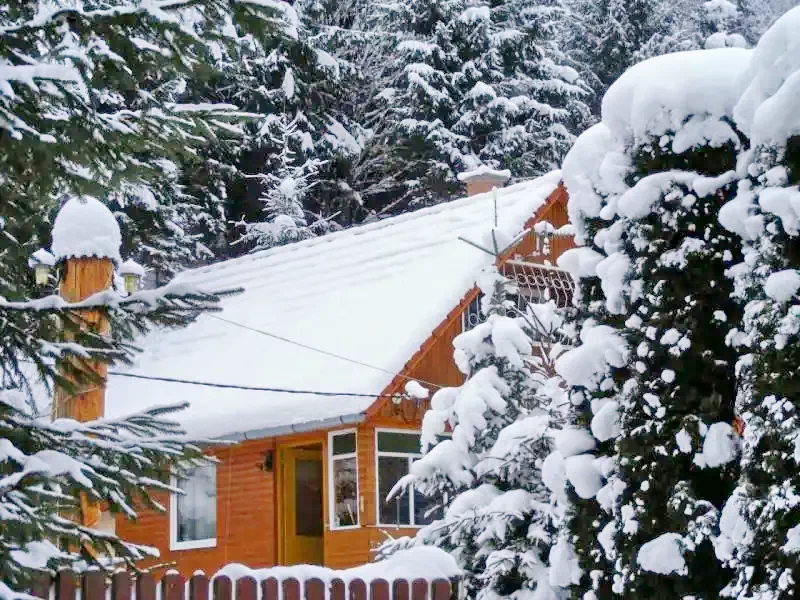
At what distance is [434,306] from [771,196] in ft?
43.2

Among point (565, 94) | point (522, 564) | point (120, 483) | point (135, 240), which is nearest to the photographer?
point (120, 483)

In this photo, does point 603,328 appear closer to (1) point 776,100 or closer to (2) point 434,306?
(1) point 776,100

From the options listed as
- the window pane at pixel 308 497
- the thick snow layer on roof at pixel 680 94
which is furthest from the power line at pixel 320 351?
the thick snow layer on roof at pixel 680 94

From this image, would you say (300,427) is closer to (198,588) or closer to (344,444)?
(344,444)

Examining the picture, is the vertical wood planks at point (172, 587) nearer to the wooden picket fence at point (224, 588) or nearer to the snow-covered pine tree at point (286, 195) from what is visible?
the wooden picket fence at point (224, 588)

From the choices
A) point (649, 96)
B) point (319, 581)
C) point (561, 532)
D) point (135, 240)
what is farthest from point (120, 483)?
point (135, 240)

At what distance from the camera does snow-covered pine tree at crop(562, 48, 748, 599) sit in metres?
6.86

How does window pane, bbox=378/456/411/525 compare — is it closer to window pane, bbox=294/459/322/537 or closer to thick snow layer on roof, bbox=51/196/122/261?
window pane, bbox=294/459/322/537

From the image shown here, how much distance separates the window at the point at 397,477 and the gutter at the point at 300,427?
0.74m

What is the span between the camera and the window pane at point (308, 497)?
2025 cm

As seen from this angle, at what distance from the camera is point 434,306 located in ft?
63.9

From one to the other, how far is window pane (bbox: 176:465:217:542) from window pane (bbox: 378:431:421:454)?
2.96 metres

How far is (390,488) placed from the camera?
18.9m

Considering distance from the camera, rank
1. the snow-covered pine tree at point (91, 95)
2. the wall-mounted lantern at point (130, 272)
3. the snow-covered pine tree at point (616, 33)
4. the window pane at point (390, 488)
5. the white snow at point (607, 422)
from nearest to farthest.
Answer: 1. the snow-covered pine tree at point (91, 95)
2. the white snow at point (607, 422)
3. the wall-mounted lantern at point (130, 272)
4. the window pane at point (390, 488)
5. the snow-covered pine tree at point (616, 33)
